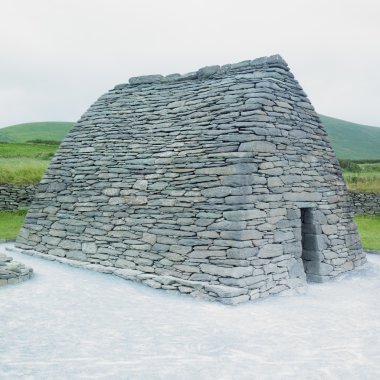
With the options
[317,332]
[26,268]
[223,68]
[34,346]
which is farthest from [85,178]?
[317,332]

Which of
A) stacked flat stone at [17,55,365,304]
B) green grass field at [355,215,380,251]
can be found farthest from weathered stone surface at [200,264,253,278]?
green grass field at [355,215,380,251]

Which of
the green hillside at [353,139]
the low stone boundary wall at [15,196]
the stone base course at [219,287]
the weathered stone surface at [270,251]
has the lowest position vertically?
the stone base course at [219,287]

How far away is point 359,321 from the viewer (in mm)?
7398

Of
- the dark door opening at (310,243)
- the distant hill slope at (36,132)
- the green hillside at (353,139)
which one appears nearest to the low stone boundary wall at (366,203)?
the dark door opening at (310,243)

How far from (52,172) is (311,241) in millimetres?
6933

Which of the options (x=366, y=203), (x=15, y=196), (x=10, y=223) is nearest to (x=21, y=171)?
(x=15, y=196)

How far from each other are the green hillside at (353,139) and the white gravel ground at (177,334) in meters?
48.0

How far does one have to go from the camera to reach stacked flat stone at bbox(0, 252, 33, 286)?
9.09 m

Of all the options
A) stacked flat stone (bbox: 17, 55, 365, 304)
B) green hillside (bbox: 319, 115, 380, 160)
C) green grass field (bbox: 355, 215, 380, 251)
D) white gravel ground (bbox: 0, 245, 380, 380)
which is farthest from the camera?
green hillside (bbox: 319, 115, 380, 160)

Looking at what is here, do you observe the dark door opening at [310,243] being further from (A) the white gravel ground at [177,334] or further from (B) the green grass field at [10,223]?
(B) the green grass field at [10,223]

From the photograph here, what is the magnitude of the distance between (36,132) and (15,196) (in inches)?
1593

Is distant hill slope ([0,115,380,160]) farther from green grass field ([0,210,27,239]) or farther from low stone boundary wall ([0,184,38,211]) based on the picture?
green grass field ([0,210,27,239])

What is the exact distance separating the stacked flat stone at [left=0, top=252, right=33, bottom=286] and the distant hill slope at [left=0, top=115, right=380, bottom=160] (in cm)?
4655

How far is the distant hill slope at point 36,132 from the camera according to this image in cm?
5575
